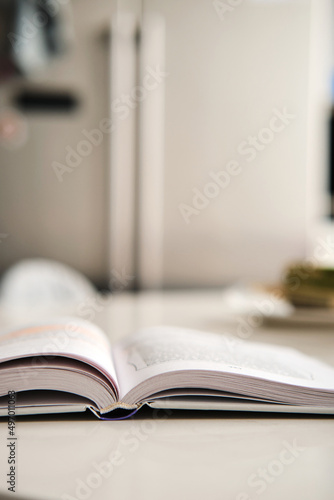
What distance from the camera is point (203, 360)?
664 millimetres

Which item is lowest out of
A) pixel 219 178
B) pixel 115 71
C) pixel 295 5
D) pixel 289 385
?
pixel 289 385

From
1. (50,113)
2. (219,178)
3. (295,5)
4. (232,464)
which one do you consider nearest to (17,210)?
(50,113)

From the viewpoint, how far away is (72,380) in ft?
2.00

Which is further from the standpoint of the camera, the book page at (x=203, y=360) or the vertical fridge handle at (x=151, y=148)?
the vertical fridge handle at (x=151, y=148)

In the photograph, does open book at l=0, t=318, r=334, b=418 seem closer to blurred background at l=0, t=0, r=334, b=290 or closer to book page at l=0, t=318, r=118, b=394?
book page at l=0, t=318, r=118, b=394

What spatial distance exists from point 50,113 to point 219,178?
34.0 inches

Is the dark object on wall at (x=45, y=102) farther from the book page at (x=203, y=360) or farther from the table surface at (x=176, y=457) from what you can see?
the table surface at (x=176, y=457)

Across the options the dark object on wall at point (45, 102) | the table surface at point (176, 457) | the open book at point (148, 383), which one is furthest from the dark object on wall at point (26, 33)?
the table surface at point (176, 457)

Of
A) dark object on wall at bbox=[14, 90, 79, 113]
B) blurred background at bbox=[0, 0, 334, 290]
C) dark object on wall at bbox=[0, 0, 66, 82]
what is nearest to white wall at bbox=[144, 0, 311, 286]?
blurred background at bbox=[0, 0, 334, 290]

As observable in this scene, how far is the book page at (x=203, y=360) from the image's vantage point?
0.63 metres

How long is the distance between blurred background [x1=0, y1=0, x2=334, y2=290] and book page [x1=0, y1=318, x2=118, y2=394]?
1.66 meters

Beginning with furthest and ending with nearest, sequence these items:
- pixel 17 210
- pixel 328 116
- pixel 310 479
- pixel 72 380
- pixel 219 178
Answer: pixel 328 116, pixel 219 178, pixel 17 210, pixel 72 380, pixel 310 479

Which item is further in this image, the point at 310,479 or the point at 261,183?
the point at 261,183

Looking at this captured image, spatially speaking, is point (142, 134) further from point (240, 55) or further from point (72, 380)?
point (72, 380)
